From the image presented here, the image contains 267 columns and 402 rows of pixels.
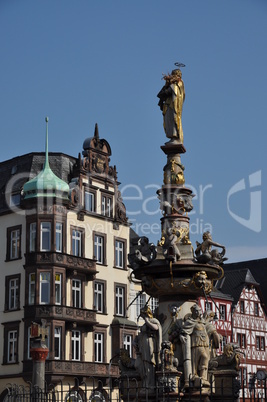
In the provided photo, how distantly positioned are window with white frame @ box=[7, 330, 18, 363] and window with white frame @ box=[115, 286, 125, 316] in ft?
21.8

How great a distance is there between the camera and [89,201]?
46281 mm

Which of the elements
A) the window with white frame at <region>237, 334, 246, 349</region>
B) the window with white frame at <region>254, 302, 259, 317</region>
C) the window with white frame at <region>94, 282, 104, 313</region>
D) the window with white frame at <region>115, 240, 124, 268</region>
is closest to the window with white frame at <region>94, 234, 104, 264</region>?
the window with white frame at <region>115, 240, 124, 268</region>

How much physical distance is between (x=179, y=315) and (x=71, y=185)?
28.5m

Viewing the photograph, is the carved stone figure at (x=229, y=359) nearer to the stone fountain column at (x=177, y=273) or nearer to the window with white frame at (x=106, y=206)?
the stone fountain column at (x=177, y=273)

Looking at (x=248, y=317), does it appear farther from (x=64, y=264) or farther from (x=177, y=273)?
(x=177, y=273)

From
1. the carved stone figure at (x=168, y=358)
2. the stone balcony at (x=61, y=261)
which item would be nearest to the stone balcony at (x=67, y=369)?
the stone balcony at (x=61, y=261)

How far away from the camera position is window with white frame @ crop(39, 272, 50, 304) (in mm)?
41844

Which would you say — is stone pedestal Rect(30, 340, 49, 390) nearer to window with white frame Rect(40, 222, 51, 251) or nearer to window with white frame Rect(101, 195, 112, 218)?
window with white frame Rect(40, 222, 51, 251)

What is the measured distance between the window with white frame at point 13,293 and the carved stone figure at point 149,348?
88.8 ft

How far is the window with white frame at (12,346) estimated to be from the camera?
139ft

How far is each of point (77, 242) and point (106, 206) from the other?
391 cm

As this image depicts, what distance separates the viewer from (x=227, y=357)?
16.5m

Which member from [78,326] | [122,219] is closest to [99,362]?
[78,326]

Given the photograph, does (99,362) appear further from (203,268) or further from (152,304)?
(203,268)
